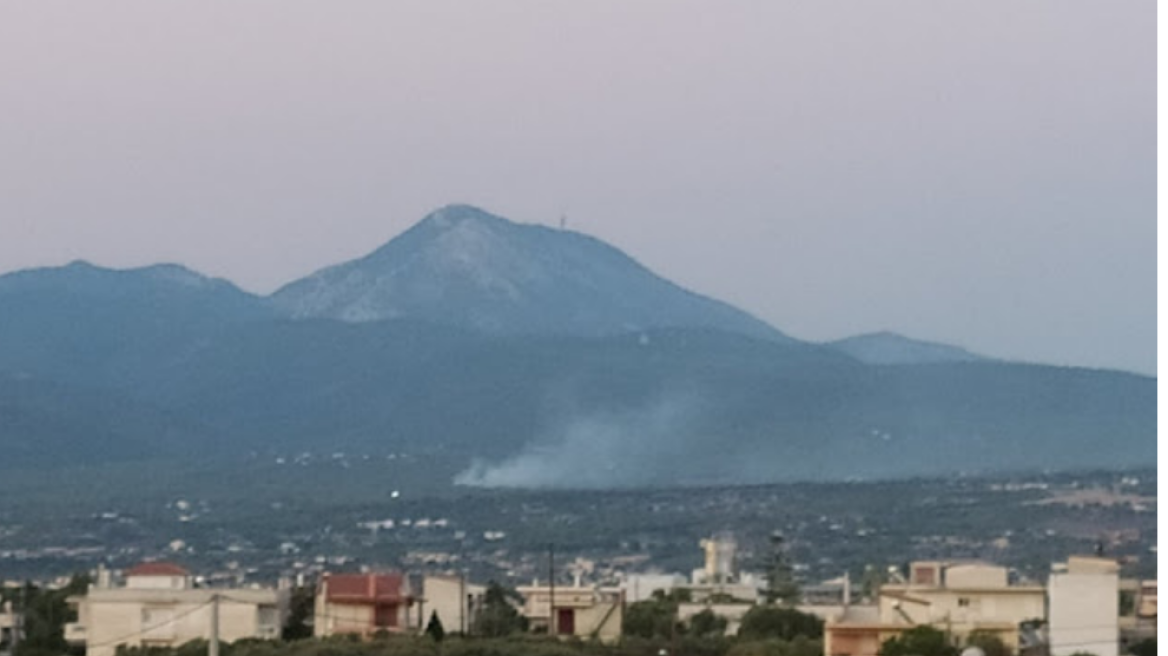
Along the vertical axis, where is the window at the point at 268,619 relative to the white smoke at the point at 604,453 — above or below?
below

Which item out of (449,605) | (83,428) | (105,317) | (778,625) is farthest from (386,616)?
(105,317)

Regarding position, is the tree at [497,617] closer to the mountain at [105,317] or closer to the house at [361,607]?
the house at [361,607]

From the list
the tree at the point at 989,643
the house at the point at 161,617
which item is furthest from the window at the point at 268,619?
the tree at the point at 989,643

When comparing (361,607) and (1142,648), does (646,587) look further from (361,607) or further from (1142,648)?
(1142,648)

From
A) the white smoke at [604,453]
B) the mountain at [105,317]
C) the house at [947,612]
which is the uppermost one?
the mountain at [105,317]

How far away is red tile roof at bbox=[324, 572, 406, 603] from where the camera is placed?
58.5 feet

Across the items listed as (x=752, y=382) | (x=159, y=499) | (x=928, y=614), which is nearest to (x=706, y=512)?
(x=159, y=499)

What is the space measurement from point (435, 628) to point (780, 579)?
8.68 meters

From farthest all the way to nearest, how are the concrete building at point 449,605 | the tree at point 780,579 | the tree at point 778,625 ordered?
1. the tree at point 780,579
2. the concrete building at point 449,605
3. the tree at point 778,625

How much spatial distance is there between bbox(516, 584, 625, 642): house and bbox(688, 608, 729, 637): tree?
370 mm

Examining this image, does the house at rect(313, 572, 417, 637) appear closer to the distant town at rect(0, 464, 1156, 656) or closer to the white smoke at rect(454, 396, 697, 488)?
the distant town at rect(0, 464, 1156, 656)

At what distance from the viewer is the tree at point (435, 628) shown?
1442 centimetres

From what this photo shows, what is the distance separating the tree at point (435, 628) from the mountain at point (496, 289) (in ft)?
165

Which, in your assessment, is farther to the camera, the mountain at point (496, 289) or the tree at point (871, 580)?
the mountain at point (496, 289)
